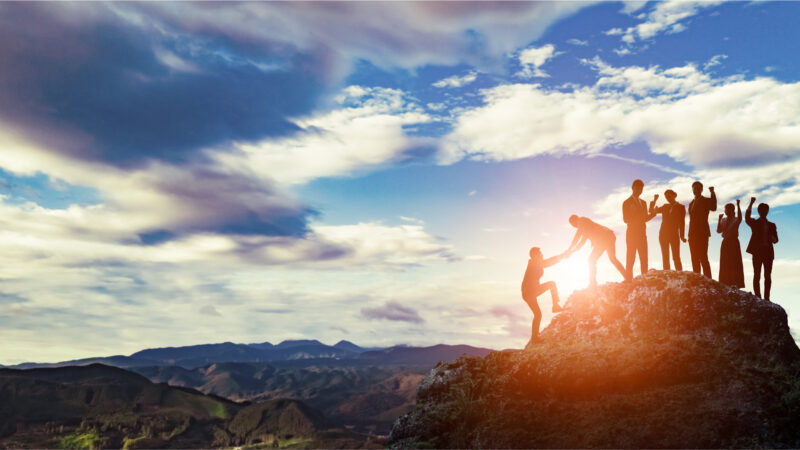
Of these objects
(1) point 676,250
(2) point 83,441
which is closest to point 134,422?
(2) point 83,441

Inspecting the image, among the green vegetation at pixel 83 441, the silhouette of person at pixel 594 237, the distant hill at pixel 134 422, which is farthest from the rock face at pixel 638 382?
the green vegetation at pixel 83 441

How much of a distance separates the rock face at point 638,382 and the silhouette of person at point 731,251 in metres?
2.52

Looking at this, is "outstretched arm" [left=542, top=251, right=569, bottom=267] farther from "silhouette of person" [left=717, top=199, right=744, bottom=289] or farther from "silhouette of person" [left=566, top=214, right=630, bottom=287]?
"silhouette of person" [left=717, top=199, right=744, bottom=289]

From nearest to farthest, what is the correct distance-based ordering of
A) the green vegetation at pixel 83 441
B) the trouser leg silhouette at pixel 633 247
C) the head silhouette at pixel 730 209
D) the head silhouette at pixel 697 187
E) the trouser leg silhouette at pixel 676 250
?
the trouser leg silhouette at pixel 633 247, the head silhouette at pixel 697 187, the trouser leg silhouette at pixel 676 250, the head silhouette at pixel 730 209, the green vegetation at pixel 83 441

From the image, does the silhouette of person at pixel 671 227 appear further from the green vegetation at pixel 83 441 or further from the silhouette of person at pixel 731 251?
the green vegetation at pixel 83 441

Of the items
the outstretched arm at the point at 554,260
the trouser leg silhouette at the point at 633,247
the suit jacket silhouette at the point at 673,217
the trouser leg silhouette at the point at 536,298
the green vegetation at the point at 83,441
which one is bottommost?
the green vegetation at the point at 83,441

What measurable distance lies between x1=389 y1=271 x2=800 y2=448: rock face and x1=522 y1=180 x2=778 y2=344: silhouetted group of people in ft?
4.24

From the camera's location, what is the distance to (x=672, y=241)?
20.8 metres

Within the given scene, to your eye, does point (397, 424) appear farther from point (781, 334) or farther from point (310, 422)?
point (310, 422)

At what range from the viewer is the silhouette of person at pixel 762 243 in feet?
68.5

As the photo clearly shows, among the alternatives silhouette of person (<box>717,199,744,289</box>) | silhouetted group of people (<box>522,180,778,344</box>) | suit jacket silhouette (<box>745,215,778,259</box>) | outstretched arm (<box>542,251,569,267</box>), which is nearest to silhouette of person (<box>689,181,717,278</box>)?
silhouetted group of people (<box>522,180,778,344</box>)

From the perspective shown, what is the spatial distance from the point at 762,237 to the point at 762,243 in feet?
0.77

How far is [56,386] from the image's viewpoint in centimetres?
19512

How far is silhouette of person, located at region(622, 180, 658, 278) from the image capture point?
64.0ft
